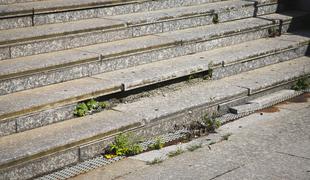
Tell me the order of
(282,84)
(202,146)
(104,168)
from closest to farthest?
(104,168)
(202,146)
(282,84)

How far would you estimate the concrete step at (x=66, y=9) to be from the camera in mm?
6539

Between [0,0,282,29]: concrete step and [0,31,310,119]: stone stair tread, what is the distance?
42.6 inches

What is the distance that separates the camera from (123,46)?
6609 millimetres

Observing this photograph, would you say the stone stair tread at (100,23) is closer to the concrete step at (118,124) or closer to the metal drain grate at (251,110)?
the concrete step at (118,124)

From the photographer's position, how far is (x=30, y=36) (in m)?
6.14

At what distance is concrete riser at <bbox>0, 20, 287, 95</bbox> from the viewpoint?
564 centimetres

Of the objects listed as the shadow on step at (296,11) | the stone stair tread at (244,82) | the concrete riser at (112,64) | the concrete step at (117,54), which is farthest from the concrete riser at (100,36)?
the stone stair tread at (244,82)

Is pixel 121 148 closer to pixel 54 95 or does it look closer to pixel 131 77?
pixel 54 95

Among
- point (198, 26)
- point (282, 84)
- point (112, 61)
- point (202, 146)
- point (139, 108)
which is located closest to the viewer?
point (202, 146)

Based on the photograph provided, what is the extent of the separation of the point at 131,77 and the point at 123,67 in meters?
0.42

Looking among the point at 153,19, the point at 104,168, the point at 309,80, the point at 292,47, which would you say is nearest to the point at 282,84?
the point at 309,80

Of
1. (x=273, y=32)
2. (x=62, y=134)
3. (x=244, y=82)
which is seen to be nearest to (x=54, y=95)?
(x=62, y=134)

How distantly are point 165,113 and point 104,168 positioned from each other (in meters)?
1.04

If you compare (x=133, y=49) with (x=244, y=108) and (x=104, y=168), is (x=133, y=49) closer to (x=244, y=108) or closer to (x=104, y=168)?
(x=244, y=108)
